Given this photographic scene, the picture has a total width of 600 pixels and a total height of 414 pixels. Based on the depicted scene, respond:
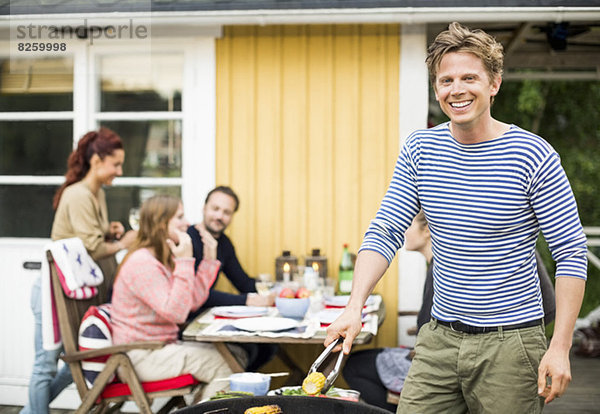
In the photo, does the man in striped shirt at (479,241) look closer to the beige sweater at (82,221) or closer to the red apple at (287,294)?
the red apple at (287,294)

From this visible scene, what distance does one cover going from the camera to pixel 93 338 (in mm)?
3719

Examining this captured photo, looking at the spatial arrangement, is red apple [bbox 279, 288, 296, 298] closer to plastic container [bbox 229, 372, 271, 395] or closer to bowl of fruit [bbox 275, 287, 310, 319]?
bowl of fruit [bbox 275, 287, 310, 319]

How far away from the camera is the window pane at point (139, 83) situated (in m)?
5.14

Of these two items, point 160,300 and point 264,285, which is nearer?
point 160,300

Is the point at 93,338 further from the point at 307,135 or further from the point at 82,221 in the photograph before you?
the point at 307,135

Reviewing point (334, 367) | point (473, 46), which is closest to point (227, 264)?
point (334, 367)

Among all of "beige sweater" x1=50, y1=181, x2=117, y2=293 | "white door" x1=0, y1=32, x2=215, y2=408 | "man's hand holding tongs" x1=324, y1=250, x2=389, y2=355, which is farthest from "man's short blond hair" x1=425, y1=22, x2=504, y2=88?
"white door" x1=0, y1=32, x2=215, y2=408

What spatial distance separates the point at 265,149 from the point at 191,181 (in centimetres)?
57

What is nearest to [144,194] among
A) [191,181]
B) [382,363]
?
[191,181]

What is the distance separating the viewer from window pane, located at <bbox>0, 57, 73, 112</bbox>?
5.20m

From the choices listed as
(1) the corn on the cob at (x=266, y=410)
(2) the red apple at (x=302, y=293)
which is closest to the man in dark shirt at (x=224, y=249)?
(2) the red apple at (x=302, y=293)

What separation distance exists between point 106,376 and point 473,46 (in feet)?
8.32

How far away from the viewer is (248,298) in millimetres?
4340

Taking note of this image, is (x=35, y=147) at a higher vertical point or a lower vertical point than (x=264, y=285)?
higher
